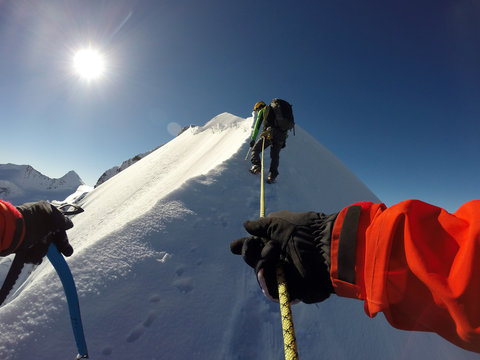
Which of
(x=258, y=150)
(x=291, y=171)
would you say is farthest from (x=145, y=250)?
(x=291, y=171)

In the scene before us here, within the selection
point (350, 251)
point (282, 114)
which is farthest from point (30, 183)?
point (350, 251)

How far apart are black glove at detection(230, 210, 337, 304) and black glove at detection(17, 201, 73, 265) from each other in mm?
1626

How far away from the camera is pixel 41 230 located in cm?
161

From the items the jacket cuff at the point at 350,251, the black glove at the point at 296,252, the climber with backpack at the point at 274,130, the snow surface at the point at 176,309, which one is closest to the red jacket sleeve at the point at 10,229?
the snow surface at the point at 176,309

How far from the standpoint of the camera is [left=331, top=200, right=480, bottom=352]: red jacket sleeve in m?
0.68

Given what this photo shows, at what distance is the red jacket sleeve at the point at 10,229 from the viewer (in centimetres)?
129

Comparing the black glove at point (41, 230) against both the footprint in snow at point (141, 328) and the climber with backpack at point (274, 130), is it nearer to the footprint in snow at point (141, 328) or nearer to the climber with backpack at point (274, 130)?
the footprint in snow at point (141, 328)

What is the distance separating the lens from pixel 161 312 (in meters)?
1.74

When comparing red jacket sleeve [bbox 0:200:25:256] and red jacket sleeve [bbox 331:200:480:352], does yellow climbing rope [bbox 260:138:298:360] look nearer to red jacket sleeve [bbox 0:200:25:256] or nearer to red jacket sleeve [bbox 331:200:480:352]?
red jacket sleeve [bbox 331:200:480:352]

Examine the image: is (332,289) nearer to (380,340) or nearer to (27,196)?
(380,340)

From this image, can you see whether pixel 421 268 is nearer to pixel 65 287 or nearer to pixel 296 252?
pixel 296 252

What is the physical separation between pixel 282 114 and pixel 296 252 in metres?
3.88

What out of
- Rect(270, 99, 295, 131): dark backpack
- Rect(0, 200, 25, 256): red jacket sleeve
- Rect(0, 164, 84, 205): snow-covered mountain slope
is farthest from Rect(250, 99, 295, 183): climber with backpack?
Rect(0, 164, 84, 205): snow-covered mountain slope

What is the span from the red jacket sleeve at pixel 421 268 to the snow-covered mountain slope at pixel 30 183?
200389mm
